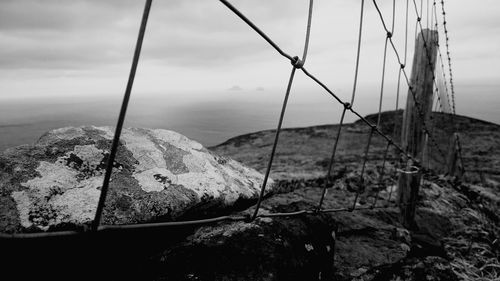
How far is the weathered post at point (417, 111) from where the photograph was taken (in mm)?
3377

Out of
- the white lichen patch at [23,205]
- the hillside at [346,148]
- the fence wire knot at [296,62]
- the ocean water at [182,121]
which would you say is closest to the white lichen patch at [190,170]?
the white lichen patch at [23,205]

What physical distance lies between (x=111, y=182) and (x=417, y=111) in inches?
134

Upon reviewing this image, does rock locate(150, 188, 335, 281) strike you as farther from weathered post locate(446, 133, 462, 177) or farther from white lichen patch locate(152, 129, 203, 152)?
weathered post locate(446, 133, 462, 177)

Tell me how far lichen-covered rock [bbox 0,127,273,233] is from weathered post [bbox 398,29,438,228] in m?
2.50

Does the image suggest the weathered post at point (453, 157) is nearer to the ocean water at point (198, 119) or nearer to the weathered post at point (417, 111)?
the weathered post at point (417, 111)

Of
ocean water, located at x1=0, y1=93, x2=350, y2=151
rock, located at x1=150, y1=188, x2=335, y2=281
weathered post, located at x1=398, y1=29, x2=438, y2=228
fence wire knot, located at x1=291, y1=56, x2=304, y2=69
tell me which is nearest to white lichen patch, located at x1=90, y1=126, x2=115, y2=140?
rock, located at x1=150, y1=188, x2=335, y2=281

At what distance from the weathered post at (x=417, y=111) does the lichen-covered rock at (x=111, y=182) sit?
2.50 metres

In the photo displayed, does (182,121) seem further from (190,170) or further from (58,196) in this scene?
(58,196)

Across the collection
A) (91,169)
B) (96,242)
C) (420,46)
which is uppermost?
(420,46)

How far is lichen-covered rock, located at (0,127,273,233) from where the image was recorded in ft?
3.64

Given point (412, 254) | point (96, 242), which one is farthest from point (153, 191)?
point (412, 254)

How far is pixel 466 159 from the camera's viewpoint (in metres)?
8.56

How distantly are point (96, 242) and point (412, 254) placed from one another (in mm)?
2485

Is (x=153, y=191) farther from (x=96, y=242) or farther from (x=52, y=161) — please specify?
(x=52, y=161)
